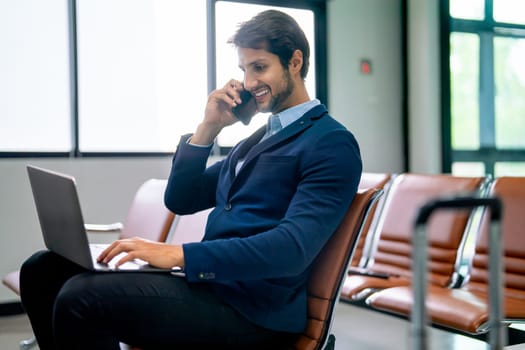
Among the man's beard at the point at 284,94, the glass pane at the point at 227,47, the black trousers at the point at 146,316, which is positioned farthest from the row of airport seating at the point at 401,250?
the glass pane at the point at 227,47

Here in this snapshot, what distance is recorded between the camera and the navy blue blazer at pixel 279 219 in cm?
132

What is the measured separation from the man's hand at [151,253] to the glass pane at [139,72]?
103 inches

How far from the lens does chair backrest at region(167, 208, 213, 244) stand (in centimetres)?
223

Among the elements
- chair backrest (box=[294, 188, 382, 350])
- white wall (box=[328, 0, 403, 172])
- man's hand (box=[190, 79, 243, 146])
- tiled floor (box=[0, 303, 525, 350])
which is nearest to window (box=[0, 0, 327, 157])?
white wall (box=[328, 0, 403, 172])

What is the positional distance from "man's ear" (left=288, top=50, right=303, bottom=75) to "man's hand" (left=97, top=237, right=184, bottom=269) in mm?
562

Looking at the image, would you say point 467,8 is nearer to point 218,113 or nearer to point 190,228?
point 190,228

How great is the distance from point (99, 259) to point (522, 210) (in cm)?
148

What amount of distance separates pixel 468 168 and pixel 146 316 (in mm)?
4018

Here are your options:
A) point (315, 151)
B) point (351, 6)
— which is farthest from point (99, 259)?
point (351, 6)

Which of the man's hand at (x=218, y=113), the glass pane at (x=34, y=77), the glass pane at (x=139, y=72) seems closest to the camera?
the man's hand at (x=218, y=113)

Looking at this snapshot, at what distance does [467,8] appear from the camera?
4.76 metres

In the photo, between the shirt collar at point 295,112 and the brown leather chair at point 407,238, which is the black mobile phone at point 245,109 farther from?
the brown leather chair at point 407,238

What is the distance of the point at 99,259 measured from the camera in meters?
1.41

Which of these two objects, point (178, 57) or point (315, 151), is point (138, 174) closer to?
point (178, 57)
